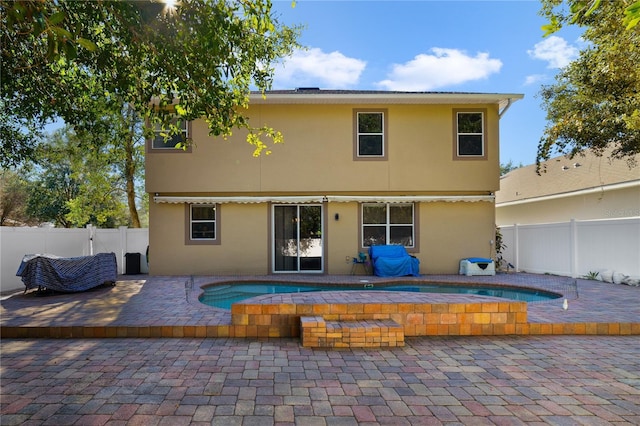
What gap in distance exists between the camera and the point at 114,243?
15281mm

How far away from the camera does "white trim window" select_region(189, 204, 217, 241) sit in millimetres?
13945

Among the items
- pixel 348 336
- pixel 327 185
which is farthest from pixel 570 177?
pixel 348 336

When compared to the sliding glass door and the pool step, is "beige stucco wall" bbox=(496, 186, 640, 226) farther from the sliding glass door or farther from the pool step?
the pool step

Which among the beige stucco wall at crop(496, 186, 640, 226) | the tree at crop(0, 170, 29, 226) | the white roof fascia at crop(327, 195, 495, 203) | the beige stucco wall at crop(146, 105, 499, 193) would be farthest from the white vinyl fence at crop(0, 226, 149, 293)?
the beige stucco wall at crop(496, 186, 640, 226)

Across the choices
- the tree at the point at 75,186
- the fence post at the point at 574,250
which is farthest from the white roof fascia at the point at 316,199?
the tree at the point at 75,186

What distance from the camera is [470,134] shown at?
550 inches

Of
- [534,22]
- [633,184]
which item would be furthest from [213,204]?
[633,184]

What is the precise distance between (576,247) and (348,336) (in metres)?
11.4

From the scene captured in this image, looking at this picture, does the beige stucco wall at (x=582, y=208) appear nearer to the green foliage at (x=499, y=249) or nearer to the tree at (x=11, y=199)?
the green foliage at (x=499, y=249)

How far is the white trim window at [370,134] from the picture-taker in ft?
45.6

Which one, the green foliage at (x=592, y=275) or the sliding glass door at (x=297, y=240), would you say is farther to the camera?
the sliding glass door at (x=297, y=240)

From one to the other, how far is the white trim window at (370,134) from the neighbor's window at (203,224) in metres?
5.97

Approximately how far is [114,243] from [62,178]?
59.6 ft

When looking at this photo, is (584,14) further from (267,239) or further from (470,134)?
(267,239)
